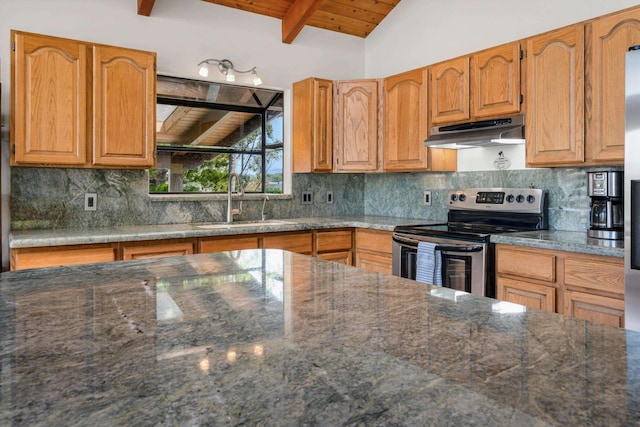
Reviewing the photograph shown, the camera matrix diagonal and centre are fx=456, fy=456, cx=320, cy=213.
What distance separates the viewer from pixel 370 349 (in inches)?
29.3

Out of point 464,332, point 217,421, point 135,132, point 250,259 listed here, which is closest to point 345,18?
point 135,132

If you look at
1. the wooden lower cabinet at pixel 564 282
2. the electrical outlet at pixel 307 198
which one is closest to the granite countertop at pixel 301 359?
the wooden lower cabinet at pixel 564 282

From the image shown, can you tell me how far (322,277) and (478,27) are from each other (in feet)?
10.6

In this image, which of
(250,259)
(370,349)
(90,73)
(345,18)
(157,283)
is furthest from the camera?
(345,18)

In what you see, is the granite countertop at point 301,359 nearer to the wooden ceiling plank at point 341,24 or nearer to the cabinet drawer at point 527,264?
the cabinet drawer at point 527,264

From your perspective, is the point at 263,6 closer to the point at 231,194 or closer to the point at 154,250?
the point at 231,194

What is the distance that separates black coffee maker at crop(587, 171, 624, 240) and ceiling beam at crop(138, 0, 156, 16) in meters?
3.25

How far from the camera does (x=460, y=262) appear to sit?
294 centimetres

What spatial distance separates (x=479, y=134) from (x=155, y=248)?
7.69 feet

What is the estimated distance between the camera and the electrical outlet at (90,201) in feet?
11.0

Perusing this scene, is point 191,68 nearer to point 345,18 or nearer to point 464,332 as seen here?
point 345,18

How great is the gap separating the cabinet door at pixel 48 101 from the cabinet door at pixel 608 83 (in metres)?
3.10

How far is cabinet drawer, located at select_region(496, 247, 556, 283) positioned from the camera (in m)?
2.51

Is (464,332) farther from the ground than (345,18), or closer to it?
closer to it
